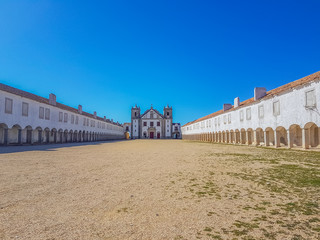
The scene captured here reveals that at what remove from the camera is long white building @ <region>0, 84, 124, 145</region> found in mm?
18875

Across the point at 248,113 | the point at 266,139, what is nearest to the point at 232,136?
the point at 248,113

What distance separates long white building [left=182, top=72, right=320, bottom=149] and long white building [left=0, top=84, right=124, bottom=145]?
2546 centimetres

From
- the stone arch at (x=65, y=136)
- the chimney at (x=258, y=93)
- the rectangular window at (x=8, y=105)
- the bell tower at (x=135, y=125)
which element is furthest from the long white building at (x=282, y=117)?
the bell tower at (x=135, y=125)

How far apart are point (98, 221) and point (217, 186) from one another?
9.04ft

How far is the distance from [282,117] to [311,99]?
3.09 metres

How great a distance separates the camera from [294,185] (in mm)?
4250

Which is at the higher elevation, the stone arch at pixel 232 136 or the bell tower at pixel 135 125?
the bell tower at pixel 135 125

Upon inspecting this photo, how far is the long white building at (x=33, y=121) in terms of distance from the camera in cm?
1888

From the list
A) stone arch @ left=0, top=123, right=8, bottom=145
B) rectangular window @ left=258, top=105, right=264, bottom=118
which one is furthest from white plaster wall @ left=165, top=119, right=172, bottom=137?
stone arch @ left=0, top=123, right=8, bottom=145

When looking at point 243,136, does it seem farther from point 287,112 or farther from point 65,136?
point 65,136

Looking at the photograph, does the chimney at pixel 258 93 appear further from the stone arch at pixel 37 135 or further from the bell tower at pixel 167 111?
the bell tower at pixel 167 111

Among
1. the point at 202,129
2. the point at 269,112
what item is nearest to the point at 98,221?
the point at 269,112

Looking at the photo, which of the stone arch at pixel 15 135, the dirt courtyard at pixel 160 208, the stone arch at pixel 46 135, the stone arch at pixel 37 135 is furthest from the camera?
the stone arch at pixel 46 135

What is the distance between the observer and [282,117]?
642 inches
